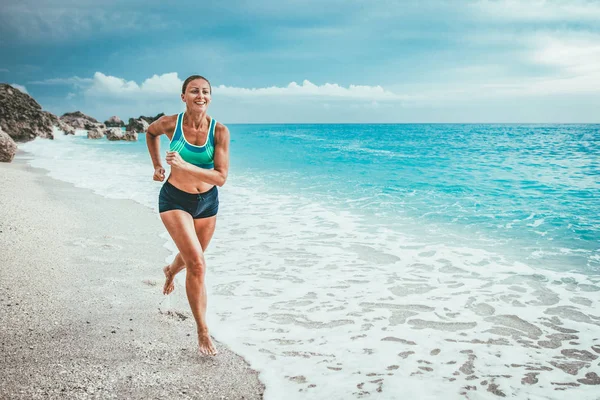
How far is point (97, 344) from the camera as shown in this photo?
143 inches

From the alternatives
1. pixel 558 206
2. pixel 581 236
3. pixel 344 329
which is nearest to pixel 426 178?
pixel 558 206

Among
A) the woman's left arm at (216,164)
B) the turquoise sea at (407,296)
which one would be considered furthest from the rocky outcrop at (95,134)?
the woman's left arm at (216,164)

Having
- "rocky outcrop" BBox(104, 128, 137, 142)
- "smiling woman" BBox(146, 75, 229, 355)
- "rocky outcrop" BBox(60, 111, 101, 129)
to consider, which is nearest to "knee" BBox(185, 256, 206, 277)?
"smiling woman" BBox(146, 75, 229, 355)

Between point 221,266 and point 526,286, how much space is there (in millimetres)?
4431

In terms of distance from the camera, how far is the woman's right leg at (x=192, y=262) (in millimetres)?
3475

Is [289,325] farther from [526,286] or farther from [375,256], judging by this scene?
[526,286]

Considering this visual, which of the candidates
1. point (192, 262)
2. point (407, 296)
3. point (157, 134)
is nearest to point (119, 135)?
point (157, 134)

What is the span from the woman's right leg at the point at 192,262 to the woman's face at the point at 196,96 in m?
0.90

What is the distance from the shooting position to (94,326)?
397cm

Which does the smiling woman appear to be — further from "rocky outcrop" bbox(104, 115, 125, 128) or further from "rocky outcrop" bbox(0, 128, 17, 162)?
"rocky outcrop" bbox(104, 115, 125, 128)

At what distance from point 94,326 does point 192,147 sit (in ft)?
6.49

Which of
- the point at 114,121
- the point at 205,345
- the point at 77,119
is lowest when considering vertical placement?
the point at 205,345

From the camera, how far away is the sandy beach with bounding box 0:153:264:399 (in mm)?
3084

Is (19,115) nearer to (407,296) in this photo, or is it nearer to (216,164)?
(216,164)
